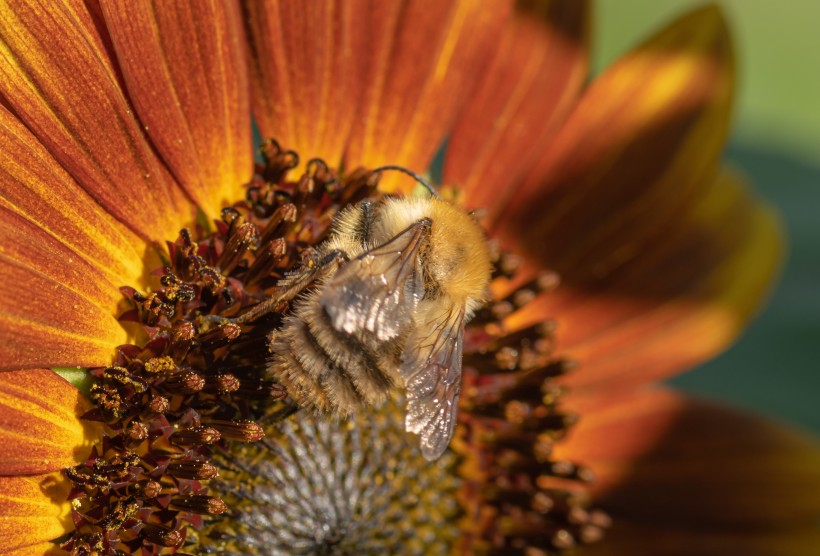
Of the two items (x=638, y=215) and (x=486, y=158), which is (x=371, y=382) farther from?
(x=638, y=215)

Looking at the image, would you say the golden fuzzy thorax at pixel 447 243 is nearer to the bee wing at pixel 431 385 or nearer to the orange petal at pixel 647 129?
the bee wing at pixel 431 385

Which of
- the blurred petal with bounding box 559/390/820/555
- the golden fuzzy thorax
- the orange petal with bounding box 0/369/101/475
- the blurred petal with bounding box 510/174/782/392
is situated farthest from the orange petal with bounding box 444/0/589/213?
the orange petal with bounding box 0/369/101/475

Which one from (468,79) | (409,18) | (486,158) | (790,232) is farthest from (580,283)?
(790,232)

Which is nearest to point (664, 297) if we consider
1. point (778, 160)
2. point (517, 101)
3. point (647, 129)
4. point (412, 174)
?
point (647, 129)

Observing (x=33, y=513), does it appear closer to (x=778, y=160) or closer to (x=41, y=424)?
(x=41, y=424)

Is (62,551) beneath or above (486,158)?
beneath

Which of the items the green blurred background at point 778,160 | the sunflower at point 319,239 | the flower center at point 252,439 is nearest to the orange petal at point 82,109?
the sunflower at point 319,239
